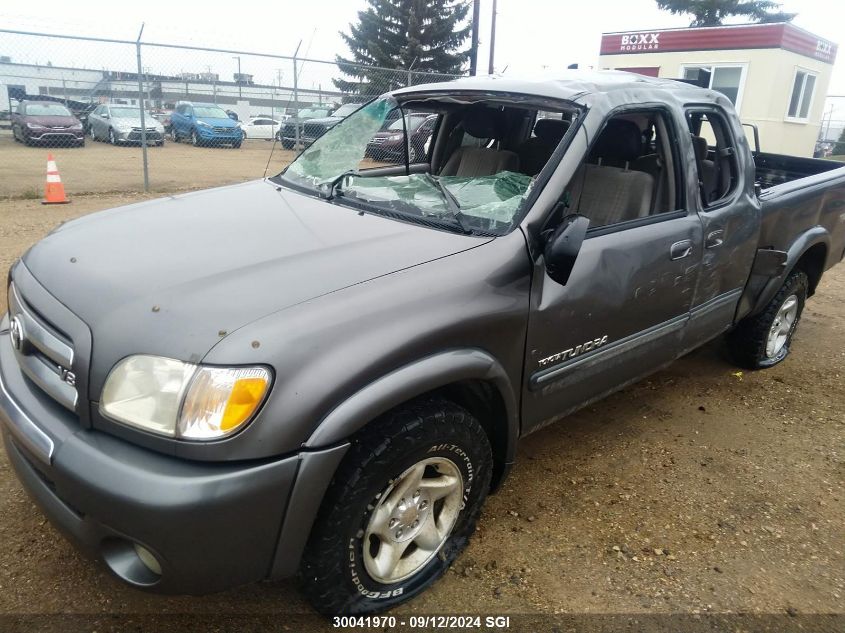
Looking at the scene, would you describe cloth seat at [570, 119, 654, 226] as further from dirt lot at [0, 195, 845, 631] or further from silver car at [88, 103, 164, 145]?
silver car at [88, 103, 164, 145]

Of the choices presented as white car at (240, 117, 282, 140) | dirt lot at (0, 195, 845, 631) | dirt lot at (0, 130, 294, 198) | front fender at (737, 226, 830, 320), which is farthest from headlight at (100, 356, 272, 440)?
white car at (240, 117, 282, 140)

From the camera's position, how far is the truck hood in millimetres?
1793

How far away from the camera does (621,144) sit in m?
3.18

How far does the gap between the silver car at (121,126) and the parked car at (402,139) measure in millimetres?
17405

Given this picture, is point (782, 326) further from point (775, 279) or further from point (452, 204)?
point (452, 204)

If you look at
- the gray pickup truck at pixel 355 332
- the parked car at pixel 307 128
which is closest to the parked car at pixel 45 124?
the parked car at pixel 307 128

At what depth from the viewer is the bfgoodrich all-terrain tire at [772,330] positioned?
4.21 m

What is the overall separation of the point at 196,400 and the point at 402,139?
268 cm

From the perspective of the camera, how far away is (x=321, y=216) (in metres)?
2.59

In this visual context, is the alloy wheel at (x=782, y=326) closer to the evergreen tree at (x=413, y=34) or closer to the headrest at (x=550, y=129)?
the headrest at (x=550, y=129)

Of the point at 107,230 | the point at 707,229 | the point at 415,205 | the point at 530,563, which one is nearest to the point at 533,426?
the point at 530,563

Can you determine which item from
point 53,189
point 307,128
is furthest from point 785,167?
point 307,128

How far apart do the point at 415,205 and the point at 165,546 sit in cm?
160

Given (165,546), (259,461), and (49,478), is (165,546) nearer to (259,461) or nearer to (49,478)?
(259,461)
